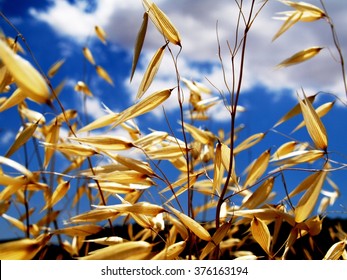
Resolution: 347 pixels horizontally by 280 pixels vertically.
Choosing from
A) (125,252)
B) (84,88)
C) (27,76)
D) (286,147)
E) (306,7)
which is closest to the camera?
(27,76)

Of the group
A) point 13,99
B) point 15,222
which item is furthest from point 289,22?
point 15,222

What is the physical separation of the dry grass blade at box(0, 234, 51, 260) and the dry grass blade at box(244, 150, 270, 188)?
31 centimetres

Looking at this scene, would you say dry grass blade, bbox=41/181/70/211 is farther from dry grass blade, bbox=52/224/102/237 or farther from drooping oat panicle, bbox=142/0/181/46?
drooping oat panicle, bbox=142/0/181/46

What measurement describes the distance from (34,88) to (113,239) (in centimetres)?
33

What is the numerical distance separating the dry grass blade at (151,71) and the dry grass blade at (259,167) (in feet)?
0.65

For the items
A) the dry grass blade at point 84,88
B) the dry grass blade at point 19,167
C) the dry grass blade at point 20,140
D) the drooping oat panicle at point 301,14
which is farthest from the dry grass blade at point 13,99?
the dry grass blade at point 84,88

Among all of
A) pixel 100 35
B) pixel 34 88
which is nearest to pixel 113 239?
pixel 34 88

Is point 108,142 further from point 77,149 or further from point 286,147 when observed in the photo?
point 286,147

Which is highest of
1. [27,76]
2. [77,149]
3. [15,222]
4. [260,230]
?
[27,76]

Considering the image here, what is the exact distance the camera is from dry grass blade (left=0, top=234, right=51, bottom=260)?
1.59 ft

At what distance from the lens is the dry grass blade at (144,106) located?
565 mm

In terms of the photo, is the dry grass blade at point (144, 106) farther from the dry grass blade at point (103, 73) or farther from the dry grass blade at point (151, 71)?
the dry grass blade at point (103, 73)

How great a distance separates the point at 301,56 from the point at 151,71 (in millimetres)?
259

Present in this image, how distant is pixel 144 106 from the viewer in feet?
1.90
